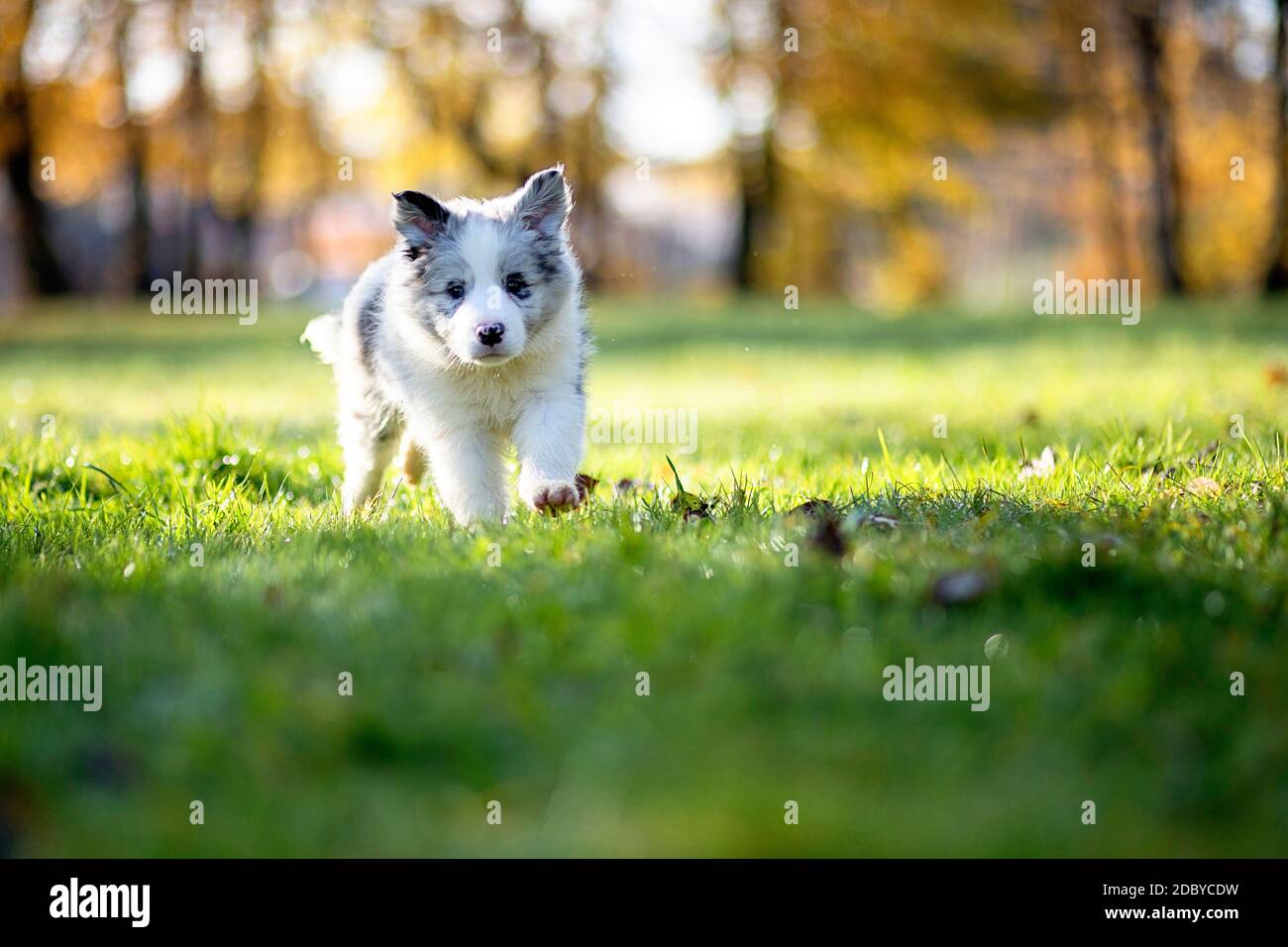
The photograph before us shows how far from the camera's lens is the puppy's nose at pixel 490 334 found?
439cm

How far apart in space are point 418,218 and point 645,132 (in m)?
19.3

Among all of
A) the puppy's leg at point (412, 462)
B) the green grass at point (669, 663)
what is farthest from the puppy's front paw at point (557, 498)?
the puppy's leg at point (412, 462)

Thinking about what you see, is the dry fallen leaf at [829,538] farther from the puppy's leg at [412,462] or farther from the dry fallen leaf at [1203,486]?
the puppy's leg at [412,462]

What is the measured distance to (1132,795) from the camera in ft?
7.13

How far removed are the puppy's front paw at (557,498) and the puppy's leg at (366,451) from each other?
4.36ft

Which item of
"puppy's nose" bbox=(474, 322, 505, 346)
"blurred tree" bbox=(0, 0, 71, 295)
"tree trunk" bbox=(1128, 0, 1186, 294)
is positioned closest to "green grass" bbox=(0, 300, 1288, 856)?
"puppy's nose" bbox=(474, 322, 505, 346)

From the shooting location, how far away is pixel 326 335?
6.24 meters

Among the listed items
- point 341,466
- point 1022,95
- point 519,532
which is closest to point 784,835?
point 519,532

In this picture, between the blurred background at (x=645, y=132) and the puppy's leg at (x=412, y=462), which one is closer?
the puppy's leg at (x=412, y=462)

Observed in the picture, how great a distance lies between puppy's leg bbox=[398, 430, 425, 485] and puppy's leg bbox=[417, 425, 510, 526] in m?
0.84

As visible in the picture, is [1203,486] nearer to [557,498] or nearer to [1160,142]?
[557,498]

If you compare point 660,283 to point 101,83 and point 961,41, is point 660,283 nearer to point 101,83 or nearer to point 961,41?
point 961,41

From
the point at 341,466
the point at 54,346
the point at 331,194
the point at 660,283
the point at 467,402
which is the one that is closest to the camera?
the point at 467,402
